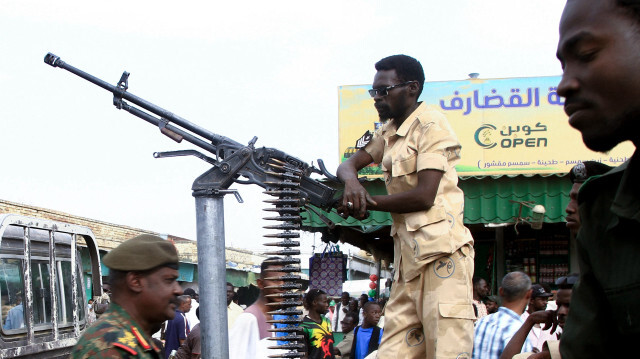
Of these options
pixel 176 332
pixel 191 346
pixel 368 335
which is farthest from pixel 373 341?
pixel 176 332

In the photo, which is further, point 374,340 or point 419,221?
point 374,340

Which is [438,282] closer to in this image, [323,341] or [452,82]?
[323,341]

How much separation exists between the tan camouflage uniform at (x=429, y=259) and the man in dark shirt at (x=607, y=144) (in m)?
2.22

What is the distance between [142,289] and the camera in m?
2.77

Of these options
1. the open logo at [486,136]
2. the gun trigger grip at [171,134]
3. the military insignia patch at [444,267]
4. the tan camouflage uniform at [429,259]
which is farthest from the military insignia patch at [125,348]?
the open logo at [486,136]

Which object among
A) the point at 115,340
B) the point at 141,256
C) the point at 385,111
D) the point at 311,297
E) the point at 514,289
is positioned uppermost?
the point at 385,111

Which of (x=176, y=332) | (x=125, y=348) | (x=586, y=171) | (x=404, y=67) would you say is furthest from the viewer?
(x=176, y=332)

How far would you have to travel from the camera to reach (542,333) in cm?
638

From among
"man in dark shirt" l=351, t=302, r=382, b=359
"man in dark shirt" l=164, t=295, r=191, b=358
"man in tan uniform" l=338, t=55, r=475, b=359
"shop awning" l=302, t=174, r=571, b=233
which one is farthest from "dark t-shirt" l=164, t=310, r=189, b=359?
"man in tan uniform" l=338, t=55, r=475, b=359

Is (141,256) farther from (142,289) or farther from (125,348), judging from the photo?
(125,348)

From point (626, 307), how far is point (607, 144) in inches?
11.4

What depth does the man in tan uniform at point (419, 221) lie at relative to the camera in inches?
141

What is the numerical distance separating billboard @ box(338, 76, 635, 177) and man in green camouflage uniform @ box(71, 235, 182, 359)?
931 centimetres

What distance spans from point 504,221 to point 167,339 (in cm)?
524
